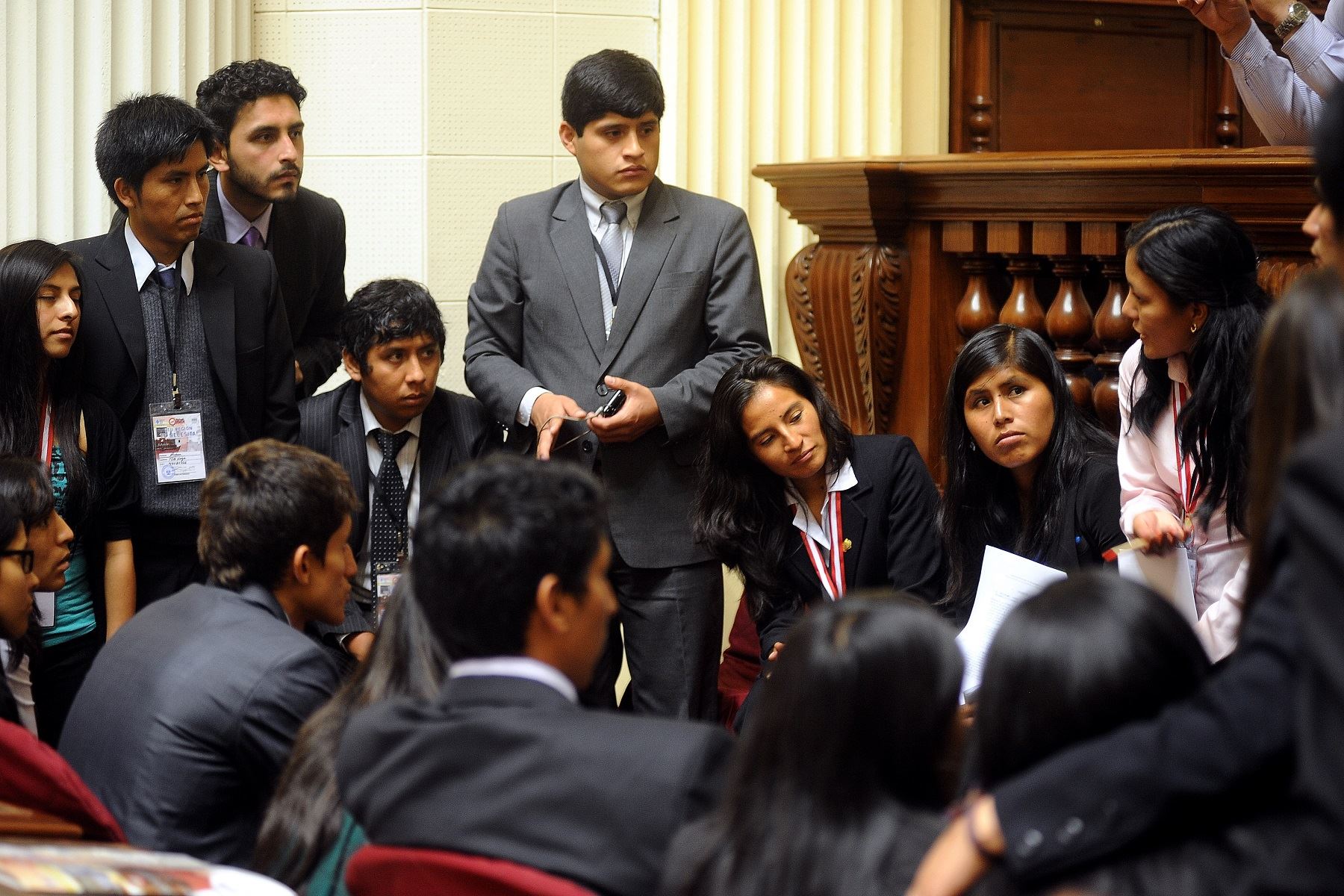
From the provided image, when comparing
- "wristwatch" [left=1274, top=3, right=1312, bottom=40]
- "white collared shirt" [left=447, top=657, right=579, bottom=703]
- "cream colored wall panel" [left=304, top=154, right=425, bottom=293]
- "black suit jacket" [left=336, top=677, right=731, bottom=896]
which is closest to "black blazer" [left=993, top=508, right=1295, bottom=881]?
"black suit jacket" [left=336, top=677, right=731, bottom=896]

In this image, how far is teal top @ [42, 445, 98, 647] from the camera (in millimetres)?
2789

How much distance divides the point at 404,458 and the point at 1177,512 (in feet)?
Answer: 5.30

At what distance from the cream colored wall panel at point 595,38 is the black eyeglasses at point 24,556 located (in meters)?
2.46

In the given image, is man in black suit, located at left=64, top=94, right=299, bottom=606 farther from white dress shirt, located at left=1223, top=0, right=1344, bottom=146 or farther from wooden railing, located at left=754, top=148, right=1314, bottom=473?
white dress shirt, located at left=1223, top=0, right=1344, bottom=146

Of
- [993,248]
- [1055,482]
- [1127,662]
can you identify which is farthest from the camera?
[993,248]

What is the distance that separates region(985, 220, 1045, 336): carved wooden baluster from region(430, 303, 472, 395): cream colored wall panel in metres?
1.84

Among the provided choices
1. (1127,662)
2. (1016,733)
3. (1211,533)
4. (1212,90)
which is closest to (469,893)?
(1016,733)

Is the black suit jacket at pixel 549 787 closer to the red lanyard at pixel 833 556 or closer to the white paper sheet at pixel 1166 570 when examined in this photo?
the white paper sheet at pixel 1166 570

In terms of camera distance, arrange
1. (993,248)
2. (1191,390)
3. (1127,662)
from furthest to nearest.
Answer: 1. (993,248)
2. (1191,390)
3. (1127,662)

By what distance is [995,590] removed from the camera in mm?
2527

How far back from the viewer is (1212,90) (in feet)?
16.5

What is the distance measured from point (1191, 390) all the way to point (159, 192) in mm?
2009

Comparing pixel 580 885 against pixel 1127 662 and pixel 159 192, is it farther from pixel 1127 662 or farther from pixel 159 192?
pixel 159 192

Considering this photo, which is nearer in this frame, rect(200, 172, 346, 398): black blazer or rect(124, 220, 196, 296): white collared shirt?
rect(124, 220, 196, 296): white collared shirt
